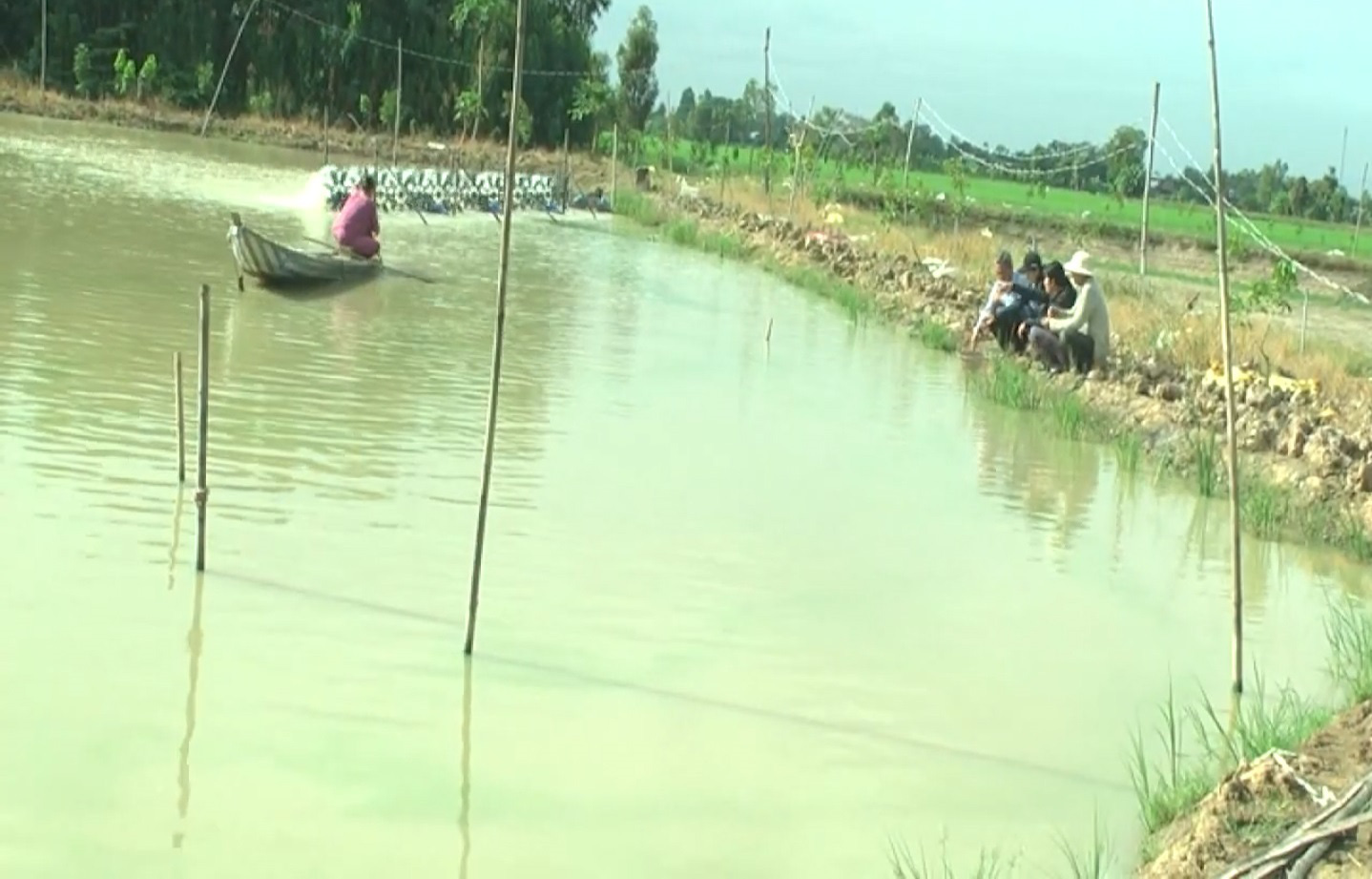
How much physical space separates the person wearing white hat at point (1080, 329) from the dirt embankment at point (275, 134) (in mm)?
21556

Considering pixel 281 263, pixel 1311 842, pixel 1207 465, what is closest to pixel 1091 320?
pixel 1207 465

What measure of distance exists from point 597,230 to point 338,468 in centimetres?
1640

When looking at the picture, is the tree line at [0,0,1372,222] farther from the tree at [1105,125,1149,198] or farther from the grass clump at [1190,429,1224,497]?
the grass clump at [1190,429,1224,497]

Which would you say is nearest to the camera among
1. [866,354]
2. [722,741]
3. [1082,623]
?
→ [722,741]

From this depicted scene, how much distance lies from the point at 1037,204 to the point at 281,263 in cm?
2735

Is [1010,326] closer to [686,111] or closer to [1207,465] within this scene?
[1207,465]

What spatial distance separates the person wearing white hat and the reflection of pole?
731 cm

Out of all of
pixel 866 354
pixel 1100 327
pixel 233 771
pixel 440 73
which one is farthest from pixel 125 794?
pixel 440 73

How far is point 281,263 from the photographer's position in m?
13.1

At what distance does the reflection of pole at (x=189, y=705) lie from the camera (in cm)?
417

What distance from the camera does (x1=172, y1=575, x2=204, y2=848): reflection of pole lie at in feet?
13.7

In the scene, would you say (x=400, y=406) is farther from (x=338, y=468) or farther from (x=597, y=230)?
(x=597, y=230)

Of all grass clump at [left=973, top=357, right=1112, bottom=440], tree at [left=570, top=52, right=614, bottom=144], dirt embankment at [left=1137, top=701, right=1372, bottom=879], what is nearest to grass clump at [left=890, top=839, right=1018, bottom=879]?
dirt embankment at [left=1137, top=701, right=1372, bottom=879]

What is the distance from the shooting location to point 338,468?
7.75 m
